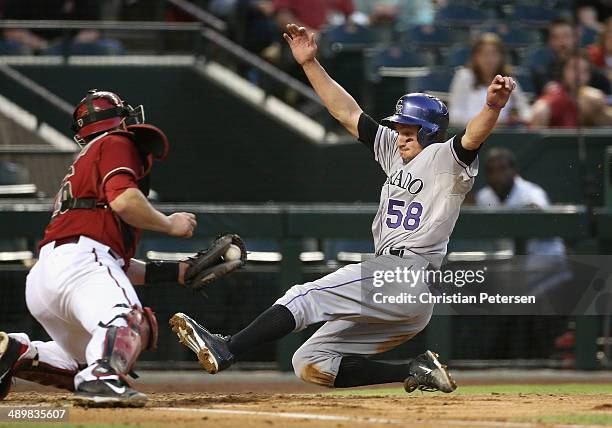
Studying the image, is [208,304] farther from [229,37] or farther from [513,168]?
[229,37]

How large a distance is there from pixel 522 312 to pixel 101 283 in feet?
14.4

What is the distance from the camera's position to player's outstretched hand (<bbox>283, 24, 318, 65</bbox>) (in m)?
6.98

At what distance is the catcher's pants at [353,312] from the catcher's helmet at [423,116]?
0.67 meters

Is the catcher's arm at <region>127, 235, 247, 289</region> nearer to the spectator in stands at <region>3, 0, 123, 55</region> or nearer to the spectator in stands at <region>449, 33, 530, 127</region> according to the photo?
the spectator in stands at <region>449, 33, 530, 127</region>

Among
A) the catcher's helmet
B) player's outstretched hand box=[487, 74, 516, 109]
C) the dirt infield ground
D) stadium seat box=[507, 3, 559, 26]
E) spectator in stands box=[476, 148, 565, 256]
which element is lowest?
the dirt infield ground

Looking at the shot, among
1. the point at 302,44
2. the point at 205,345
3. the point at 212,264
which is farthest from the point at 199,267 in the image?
the point at 302,44

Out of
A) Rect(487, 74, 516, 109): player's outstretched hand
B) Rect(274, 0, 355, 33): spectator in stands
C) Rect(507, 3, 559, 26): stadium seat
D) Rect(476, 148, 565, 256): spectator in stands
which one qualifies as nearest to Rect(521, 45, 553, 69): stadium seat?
Rect(507, 3, 559, 26): stadium seat

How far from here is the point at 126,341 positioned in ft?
18.1

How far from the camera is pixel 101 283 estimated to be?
5656mm

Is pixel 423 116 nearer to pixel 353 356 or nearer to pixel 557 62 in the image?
pixel 353 356

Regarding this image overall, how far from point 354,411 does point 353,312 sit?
0.72m

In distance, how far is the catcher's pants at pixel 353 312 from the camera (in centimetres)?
634

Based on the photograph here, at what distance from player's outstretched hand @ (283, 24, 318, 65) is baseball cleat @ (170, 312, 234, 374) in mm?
1698

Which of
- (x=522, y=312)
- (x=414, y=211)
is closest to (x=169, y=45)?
(x=522, y=312)
